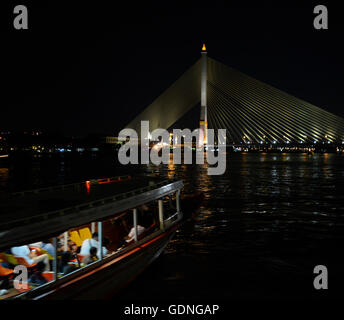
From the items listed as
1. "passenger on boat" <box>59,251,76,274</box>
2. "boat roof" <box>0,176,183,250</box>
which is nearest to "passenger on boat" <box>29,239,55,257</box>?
"passenger on boat" <box>59,251,76,274</box>

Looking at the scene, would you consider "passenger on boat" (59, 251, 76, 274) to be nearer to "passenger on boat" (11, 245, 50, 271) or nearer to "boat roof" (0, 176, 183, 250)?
"passenger on boat" (11, 245, 50, 271)

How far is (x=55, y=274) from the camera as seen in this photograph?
558 cm

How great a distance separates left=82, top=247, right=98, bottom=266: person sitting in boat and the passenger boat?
0.11 meters

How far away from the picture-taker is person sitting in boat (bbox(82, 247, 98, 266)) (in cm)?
648

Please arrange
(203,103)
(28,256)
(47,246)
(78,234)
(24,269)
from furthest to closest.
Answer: (203,103) < (78,234) < (47,246) < (28,256) < (24,269)

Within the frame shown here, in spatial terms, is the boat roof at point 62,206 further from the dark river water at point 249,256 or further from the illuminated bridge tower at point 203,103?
the illuminated bridge tower at point 203,103

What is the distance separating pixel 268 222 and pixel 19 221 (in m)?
10.1

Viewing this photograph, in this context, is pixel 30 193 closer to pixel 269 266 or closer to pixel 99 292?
pixel 99 292

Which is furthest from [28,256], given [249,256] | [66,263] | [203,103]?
[203,103]

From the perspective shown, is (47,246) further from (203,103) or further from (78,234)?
(203,103)

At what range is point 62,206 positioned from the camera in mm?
7277

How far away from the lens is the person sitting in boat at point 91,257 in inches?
255

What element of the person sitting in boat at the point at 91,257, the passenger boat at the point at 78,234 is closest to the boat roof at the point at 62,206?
the passenger boat at the point at 78,234

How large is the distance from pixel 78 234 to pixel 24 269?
5.48 feet
